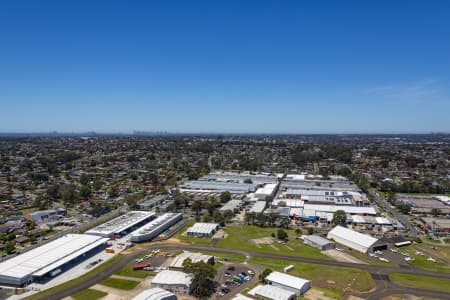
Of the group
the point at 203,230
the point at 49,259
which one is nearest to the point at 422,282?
the point at 203,230

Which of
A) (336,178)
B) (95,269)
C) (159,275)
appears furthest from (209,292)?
(336,178)

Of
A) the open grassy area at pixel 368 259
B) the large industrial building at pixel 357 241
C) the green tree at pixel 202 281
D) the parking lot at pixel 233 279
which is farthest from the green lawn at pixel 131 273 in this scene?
the large industrial building at pixel 357 241

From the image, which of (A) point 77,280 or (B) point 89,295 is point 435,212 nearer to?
(B) point 89,295

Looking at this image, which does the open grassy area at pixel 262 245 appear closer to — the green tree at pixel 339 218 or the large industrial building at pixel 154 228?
the green tree at pixel 339 218

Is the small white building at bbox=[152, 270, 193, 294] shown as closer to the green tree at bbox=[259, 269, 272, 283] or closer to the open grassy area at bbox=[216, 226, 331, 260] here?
the green tree at bbox=[259, 269, 272, 283]

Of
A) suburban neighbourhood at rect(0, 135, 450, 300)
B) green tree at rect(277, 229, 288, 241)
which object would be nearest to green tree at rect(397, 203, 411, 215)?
suburban neighbourhood at rect(0, 135, 450, 300)

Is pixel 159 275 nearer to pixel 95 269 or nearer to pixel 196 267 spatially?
pixel 196 267

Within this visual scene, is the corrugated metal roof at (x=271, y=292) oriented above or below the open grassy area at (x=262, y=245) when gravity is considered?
above
